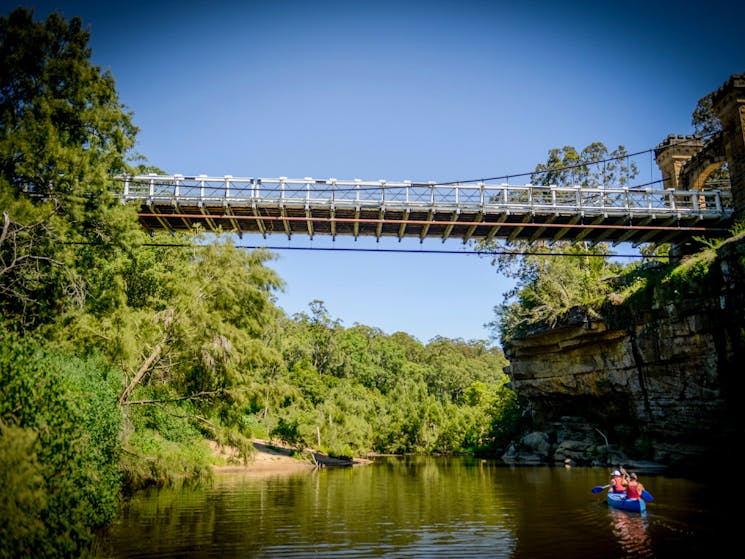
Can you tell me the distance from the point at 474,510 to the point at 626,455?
20.6 m

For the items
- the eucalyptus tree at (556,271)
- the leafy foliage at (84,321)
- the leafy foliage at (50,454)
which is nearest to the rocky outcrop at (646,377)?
the eucalyptus tree at (556,271)

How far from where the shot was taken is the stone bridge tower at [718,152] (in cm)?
2592

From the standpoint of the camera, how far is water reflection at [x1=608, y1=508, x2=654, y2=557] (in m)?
12.3

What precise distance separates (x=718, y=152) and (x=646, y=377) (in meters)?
12.7

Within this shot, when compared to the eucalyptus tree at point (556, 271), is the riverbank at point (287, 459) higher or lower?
lower

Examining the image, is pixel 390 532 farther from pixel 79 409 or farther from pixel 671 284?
pixel 671 284

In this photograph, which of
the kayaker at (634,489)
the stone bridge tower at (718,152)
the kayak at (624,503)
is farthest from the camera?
the stone bridge tower at (718,152)

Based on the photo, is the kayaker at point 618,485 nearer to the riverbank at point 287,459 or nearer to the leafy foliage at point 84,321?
the leafy foliage at point 84,321

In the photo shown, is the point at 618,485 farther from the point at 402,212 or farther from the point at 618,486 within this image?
the point at 402,212

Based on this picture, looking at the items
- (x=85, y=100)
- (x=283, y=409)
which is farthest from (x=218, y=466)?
(x=85, y=100)

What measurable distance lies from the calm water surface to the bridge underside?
386 inches

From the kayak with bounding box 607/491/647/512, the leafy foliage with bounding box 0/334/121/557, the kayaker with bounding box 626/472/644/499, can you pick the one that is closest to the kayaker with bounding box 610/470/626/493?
the kayak with bounding box 607/491/647/512

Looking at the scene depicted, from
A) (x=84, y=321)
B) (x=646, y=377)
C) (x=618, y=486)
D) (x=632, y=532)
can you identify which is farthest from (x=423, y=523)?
(x=646, y=377)

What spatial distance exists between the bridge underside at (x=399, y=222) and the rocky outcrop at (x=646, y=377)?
4553 mm
